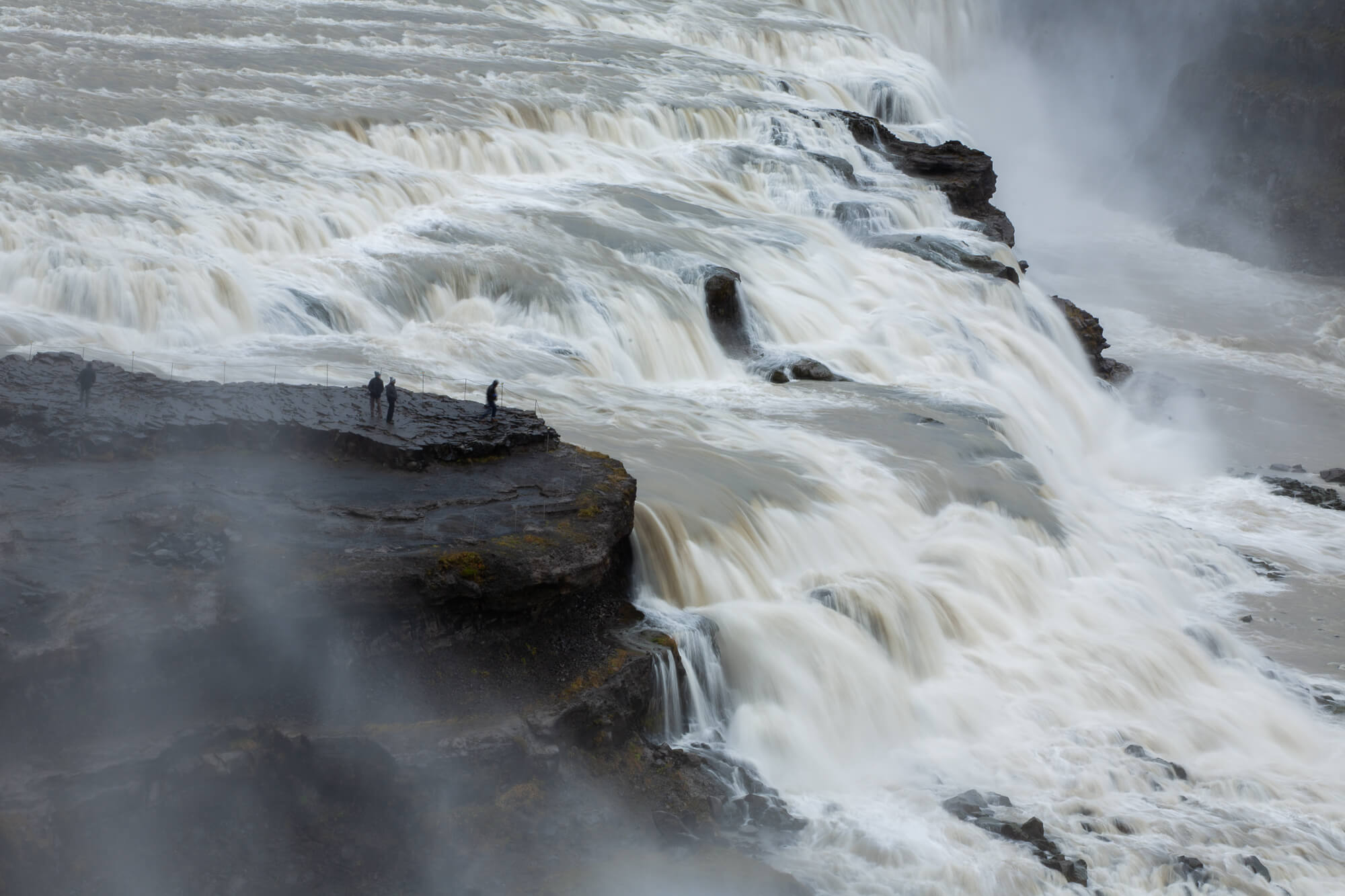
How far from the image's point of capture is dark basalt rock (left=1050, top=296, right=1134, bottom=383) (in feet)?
81.6

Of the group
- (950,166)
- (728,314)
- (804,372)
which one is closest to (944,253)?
(950,166)

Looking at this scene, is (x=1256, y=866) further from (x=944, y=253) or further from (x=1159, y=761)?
(x=944, y=253)

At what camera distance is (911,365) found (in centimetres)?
2042

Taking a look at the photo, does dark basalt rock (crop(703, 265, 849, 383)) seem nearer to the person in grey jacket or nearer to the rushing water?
the rushing water

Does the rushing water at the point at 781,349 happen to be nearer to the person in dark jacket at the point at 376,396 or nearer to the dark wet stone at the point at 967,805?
the dark wet stone at the point at 967,805

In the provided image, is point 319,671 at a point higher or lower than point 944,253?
lower

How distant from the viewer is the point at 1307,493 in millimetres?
20078

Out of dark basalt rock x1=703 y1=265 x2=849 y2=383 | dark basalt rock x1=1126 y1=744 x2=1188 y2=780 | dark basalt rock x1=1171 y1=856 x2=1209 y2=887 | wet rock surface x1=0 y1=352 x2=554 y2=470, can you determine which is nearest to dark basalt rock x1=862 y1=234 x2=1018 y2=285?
dark basalt rock x1=703 y1=265 x2=849 y2=383

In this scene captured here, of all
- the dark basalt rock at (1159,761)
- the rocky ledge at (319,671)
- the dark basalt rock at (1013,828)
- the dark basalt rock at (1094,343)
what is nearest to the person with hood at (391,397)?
the rocky ledge at (319,671)

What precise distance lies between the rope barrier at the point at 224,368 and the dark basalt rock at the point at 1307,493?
1157cm

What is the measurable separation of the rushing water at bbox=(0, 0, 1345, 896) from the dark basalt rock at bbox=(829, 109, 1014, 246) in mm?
764

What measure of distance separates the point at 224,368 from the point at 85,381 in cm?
325

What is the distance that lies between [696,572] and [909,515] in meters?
3.64

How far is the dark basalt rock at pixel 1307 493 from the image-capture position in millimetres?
19734
